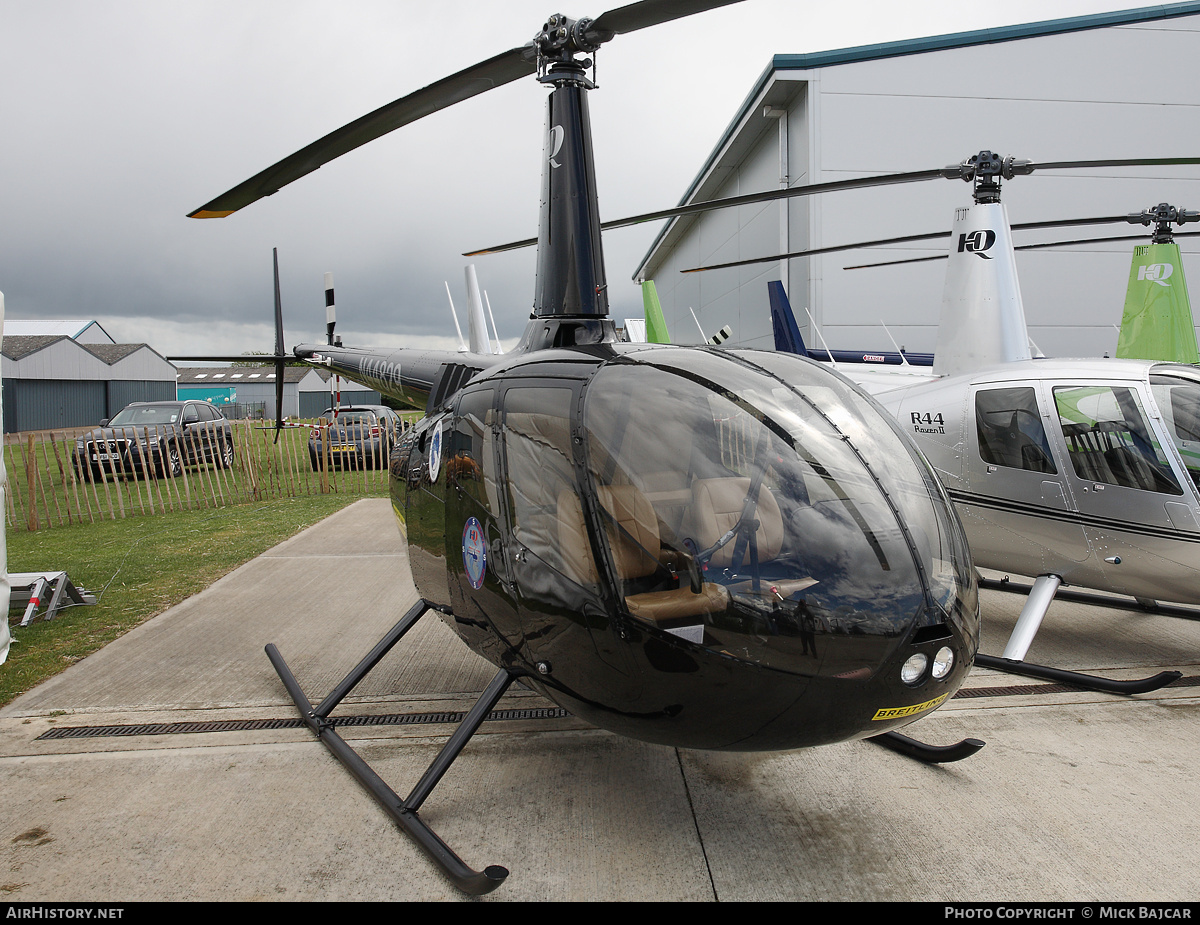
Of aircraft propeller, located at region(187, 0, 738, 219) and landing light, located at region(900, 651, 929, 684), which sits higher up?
aircraft propeller, located at region(187, 0, 738, 219)

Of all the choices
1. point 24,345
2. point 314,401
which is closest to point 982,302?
point 24,345

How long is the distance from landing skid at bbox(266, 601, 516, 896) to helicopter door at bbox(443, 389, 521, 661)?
0.87 ft

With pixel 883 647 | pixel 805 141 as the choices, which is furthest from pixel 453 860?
pixel 805 141

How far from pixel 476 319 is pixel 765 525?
324 inches

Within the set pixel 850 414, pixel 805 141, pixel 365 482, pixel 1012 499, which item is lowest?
pixel 365 482

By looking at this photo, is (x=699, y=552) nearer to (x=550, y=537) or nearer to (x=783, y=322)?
(x=550, y=537)

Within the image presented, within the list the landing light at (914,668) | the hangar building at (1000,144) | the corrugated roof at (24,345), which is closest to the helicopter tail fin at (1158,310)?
the hangar building at (1000,144)

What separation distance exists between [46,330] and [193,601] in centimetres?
5251

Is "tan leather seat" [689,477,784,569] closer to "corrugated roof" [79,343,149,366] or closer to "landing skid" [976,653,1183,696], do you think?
"landing skid" [976,653,1183,696]

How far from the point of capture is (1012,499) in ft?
16.0

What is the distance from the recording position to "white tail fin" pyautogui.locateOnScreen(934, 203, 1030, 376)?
5910 millimetres

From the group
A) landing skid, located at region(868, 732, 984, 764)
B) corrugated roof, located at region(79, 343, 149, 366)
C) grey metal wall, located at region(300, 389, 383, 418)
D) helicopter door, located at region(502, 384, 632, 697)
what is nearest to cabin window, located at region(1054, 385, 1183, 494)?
landing skid, located at region(868, 732, 984, 764)

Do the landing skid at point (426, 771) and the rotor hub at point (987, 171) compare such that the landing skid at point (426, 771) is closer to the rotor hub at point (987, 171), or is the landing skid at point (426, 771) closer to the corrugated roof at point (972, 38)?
the rotor hub at point (987, 171)

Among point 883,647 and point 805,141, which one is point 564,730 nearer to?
point 883,647
